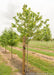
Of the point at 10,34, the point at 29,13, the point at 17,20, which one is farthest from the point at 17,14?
the point at 10,34

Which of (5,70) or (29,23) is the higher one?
(29,23)

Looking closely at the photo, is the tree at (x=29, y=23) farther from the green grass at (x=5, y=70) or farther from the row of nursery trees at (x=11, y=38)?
the green grass at (x=5, y=70)

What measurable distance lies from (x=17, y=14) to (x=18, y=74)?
256 inches

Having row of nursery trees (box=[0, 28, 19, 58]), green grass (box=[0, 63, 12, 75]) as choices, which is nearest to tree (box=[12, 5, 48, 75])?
row of nursery trees (box=[0, 28, 19, 58])

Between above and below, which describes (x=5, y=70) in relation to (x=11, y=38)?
below

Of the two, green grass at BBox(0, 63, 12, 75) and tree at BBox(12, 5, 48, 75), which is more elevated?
tree at BBox(12, 5, 48, 75)

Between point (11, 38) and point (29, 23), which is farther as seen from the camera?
point (11, 38)

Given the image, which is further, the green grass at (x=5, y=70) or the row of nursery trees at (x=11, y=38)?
the row of nursery trees at (x=11, y=38)

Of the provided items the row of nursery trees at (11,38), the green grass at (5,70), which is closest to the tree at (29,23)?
the row of nursery trees at (11,38)

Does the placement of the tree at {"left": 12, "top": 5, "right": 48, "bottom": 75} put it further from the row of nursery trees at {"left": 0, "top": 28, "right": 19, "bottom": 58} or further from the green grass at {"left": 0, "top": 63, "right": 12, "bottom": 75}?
the green grass at {"left": 0, "top": 63, "right": 12, "bottom": 75}

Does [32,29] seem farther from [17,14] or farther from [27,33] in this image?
[17,14]

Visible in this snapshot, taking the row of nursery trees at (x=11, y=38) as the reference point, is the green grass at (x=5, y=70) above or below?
below

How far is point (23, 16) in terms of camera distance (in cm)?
895

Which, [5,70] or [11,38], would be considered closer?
[5,70]
